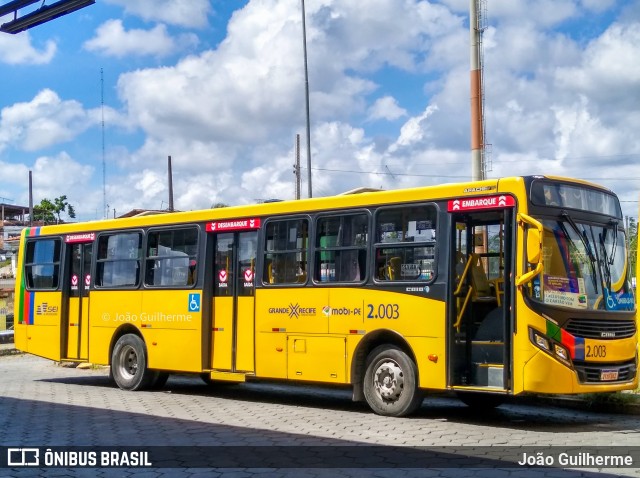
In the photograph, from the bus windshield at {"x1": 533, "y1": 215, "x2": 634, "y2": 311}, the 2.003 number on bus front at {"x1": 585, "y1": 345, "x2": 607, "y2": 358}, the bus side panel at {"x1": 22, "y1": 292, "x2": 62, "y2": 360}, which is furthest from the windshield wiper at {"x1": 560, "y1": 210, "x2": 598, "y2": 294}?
the bus side panel at {"x1": 22, "y1": 292, "x2": 62, "y2": 360}

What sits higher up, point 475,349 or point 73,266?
point 73,266

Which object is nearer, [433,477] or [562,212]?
[433,477]

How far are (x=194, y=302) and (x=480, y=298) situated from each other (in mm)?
5573

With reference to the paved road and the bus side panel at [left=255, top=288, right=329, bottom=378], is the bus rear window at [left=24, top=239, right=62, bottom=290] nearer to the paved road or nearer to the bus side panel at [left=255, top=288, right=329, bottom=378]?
the paved road

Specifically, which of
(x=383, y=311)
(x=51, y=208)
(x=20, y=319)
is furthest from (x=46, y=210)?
(x=383, y=311)

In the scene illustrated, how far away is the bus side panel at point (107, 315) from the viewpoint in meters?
16.3

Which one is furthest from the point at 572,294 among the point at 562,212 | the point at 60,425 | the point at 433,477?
the point at 60,425

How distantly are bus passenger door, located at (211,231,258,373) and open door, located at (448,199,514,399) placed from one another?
391 cm

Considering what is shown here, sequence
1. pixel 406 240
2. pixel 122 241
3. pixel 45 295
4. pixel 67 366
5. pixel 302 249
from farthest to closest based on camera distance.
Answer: pixel 67 366
pixel 45 295
pixel 122 241
pixel 302 249
pixel 406 240

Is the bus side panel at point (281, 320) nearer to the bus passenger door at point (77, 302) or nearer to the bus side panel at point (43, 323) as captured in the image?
the bus passenger door at point (77, 302)

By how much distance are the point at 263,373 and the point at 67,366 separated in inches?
413

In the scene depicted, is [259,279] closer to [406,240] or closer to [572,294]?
[406,240]

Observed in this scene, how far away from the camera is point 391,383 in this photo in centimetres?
1202

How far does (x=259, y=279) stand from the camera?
552 inches
